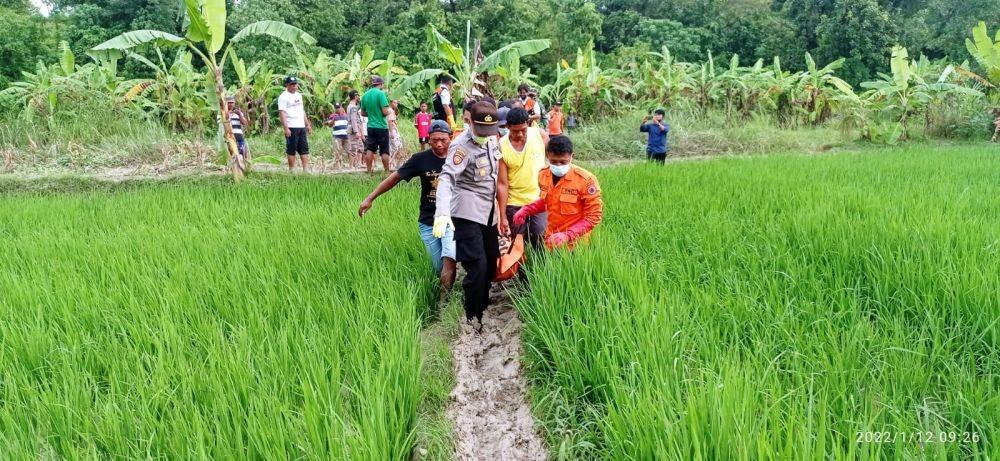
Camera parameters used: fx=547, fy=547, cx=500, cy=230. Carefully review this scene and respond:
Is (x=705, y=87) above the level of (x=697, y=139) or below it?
above

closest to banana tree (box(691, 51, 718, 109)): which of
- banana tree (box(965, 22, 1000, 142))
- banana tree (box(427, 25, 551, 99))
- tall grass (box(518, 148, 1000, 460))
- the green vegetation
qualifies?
the green vegetation

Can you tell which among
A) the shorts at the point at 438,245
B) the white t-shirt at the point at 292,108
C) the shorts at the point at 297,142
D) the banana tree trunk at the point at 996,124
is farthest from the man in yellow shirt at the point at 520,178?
the banana tree trunk at the point at 996,124

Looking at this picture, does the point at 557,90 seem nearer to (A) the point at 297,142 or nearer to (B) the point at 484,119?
(A) the point at 297,142

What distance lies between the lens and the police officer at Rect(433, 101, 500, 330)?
290cm

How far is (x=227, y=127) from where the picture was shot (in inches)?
271

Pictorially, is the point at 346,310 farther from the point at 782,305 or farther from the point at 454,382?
the point at 782,305

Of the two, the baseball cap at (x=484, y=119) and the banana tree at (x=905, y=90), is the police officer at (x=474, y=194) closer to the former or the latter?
the baseball cap at (x=484, y=119)

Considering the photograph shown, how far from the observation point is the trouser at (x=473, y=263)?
9.72ft

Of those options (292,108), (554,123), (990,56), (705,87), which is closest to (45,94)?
(292,108)

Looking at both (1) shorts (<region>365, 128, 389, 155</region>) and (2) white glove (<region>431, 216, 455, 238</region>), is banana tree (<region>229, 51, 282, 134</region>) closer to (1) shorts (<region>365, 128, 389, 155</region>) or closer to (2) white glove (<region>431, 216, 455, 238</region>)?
(1) shorts (<region>365, 128, 389, 155</region>)

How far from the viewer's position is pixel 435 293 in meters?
3.41

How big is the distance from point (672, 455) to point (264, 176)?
6.99 meters

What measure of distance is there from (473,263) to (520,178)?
77 cm

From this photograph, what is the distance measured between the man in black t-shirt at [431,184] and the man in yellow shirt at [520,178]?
0.37 m
